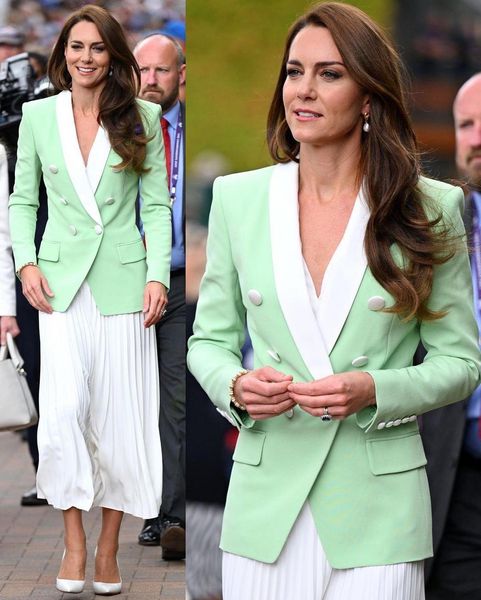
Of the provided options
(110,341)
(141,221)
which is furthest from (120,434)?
(141,221)

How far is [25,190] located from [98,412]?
851 mm

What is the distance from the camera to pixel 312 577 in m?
2.81

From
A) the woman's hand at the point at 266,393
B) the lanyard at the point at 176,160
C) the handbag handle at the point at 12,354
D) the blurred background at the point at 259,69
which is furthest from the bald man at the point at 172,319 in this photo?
the woman's hand at the point at 266,393

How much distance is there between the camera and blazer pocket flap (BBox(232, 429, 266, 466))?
2.90 m

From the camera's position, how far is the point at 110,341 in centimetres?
549

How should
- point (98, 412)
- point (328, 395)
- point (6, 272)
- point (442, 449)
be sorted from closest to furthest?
point (328, 395) → point (442, 449) → point (98, 412) → point (6, 272)

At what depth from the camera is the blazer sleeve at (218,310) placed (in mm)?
2992

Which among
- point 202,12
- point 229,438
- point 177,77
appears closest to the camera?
point 202,12

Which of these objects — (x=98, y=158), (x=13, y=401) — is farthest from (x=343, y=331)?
(x=13, y=401)

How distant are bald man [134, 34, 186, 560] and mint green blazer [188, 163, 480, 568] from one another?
2842 millimetres

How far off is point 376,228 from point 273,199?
8.8 inches

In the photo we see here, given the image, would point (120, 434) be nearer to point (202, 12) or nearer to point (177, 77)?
point (177, 77)

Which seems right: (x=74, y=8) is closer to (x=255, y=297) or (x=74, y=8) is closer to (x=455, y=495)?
(x=455, y=495)

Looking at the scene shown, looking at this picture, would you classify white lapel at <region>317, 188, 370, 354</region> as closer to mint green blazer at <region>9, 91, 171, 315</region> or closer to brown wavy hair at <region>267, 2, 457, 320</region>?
brown wavy hair at <region>267, 2, 457, 320</region>
